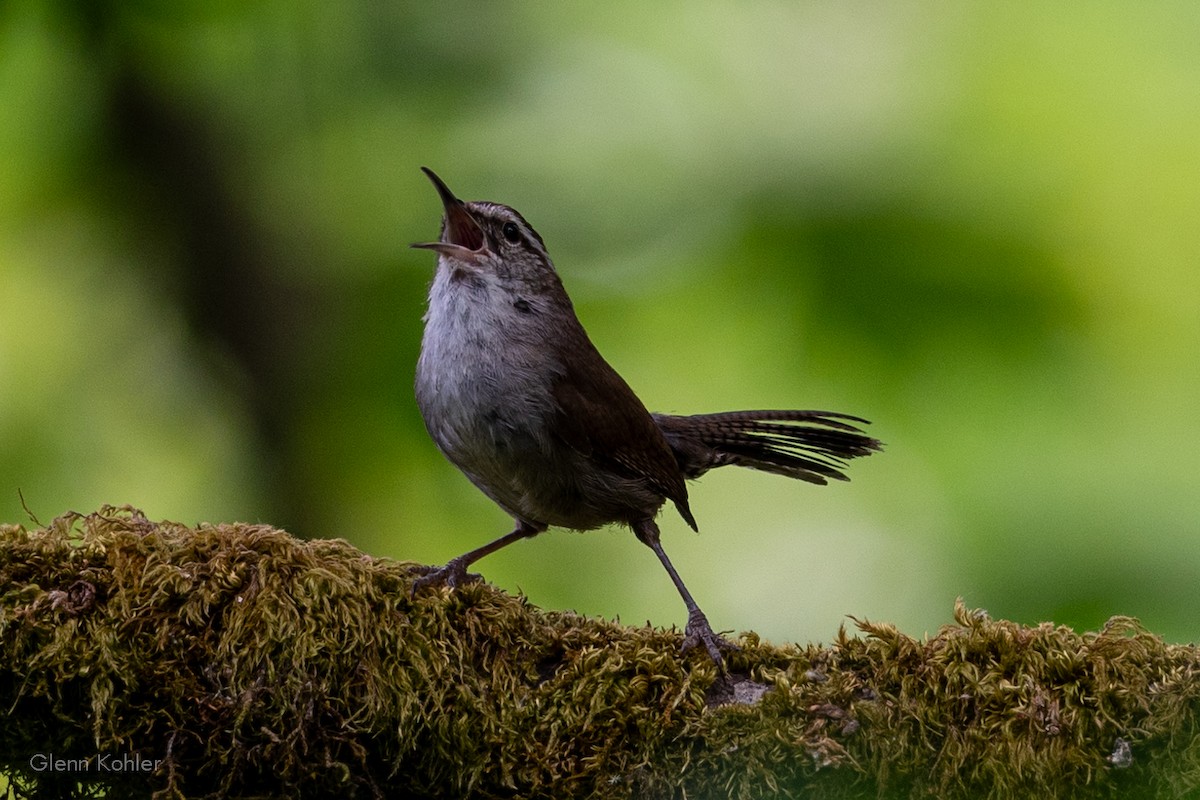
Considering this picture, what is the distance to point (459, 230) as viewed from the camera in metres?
3.66

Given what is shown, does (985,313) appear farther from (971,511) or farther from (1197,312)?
(1197,312)

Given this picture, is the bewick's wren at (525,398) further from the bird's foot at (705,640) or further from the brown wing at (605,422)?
the bird's foot at (705,640)

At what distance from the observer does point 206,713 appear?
7.04ft

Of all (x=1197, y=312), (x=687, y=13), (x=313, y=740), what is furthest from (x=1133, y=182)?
(x=313, y=740)

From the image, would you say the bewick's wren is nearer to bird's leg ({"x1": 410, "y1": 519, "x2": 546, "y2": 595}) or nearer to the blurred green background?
bird's leg ({"x1": 410, "y1": 519, "x2": 546, "y2": 595})

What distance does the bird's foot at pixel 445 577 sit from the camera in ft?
8.53

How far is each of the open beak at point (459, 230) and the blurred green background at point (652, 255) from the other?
46 centimetres

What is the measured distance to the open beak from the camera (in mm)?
3443

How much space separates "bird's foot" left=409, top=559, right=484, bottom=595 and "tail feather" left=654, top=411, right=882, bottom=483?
4.70 ft

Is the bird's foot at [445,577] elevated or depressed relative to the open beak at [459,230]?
depressed

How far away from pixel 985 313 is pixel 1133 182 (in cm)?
123

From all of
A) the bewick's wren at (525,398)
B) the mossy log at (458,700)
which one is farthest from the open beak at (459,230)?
the mossy log at (458,700)

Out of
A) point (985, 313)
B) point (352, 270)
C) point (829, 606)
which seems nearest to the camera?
point (985, 313)
